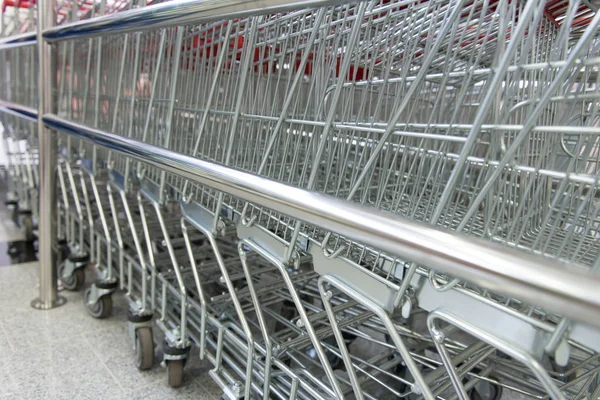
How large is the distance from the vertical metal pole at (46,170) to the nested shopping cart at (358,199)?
0.08 meters

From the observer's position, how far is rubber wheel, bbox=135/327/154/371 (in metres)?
1.50

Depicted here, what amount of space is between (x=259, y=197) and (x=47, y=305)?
159 cm

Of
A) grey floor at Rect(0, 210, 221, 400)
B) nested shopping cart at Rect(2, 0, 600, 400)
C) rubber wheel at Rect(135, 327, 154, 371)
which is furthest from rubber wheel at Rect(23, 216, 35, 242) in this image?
rubber wheel at Rect(135, 327, 154, 371)

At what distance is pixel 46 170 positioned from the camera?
181cm

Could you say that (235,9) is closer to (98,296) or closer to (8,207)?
(98,296)

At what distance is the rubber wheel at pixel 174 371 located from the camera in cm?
143

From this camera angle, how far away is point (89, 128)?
1408 mm

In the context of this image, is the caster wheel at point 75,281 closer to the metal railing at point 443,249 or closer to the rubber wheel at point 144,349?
the rubber wheel at point 144,349

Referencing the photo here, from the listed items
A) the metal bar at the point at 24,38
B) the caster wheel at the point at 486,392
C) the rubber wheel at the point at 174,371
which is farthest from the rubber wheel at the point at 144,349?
the metal bar at the point at 24,38

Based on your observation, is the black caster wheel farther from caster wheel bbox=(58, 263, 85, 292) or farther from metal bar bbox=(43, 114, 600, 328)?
metal bar bbox=(43, 114, 600, 328)

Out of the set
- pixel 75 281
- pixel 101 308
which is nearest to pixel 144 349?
pixel 101 308

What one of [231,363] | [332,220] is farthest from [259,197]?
[231,363]

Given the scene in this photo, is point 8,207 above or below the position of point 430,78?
below

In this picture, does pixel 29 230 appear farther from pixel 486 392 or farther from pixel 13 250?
pixel 486 392
